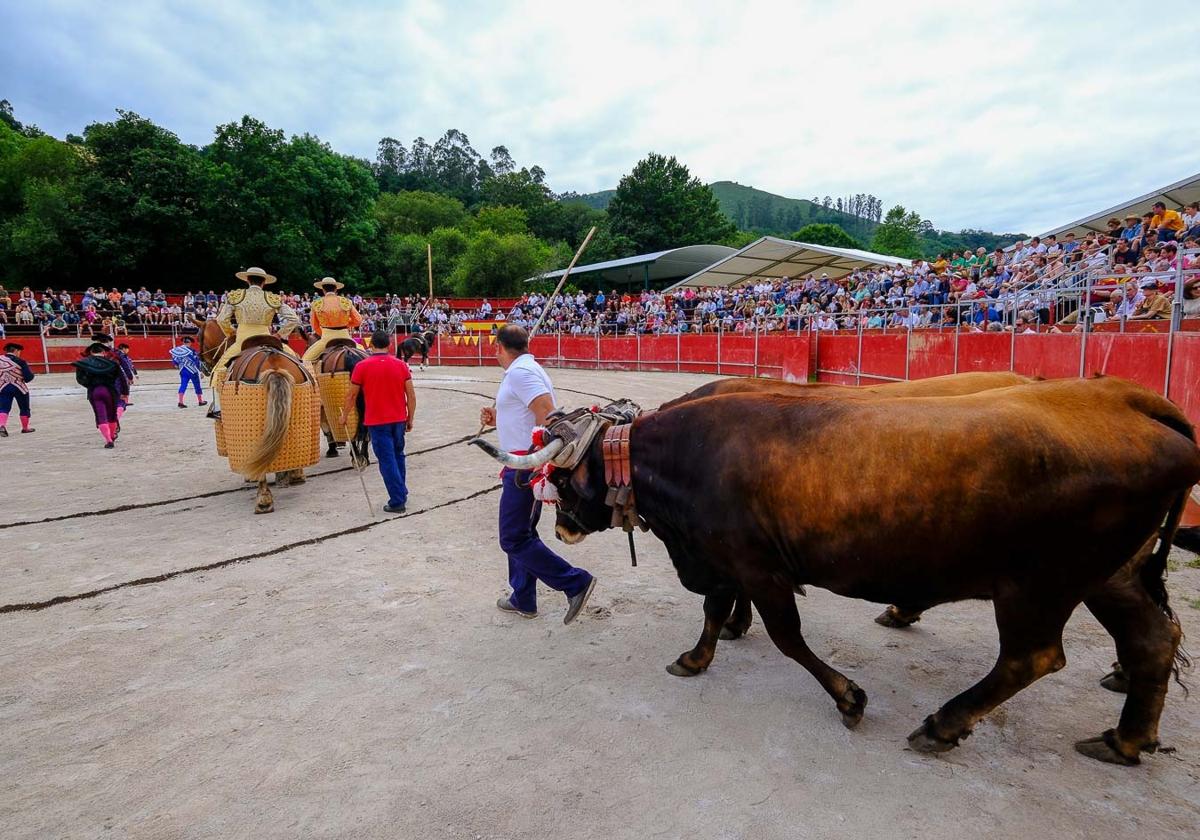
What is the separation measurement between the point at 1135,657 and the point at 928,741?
0.98 meters

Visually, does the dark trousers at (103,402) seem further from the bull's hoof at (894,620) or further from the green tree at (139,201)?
the green tree at (139,201)

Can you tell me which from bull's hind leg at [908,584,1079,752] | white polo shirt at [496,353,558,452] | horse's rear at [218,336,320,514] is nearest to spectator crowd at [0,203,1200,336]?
horse's rear at [218,336,320,514]

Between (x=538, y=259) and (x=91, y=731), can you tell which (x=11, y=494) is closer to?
(x=91, y=731)

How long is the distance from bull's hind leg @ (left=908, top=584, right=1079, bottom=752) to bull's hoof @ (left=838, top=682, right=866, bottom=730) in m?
0.25

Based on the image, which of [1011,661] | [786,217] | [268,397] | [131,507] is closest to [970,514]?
[1011,661]

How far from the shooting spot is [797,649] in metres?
3.25

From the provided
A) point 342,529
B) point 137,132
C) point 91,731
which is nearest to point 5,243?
point 137,132

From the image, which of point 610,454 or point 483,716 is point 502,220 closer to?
point 610,454

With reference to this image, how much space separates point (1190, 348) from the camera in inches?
220

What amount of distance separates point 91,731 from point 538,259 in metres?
49.7

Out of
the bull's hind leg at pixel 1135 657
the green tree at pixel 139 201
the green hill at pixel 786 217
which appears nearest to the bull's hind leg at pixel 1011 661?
the bull's hind leg at pixel 1135 657

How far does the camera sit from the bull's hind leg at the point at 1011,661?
9.18 feet

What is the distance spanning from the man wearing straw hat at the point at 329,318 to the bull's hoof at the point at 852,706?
9.04 m

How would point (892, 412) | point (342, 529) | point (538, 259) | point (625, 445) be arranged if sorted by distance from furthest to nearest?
1. point (538, 259)
2. point (342, 529)
3. point (625, 445)
4. point (892, 412)
